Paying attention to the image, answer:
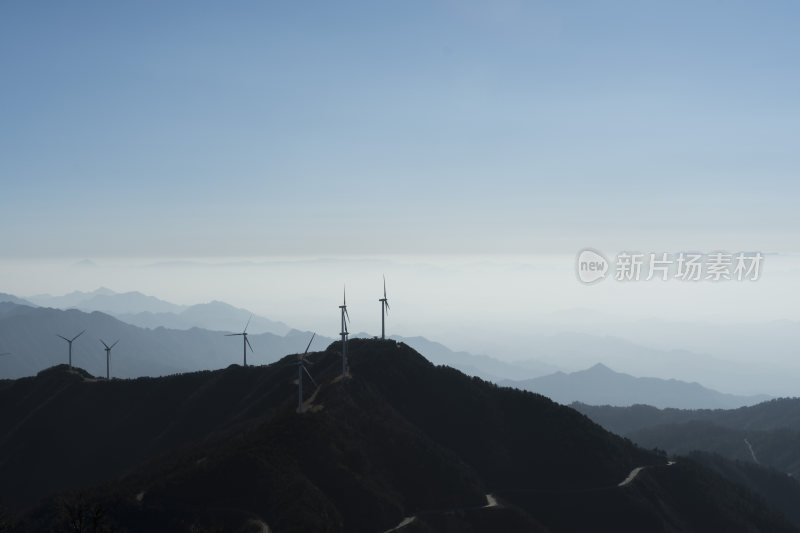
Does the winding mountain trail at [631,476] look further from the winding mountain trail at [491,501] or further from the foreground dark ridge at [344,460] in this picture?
the foreground dark ridge at [344,460]

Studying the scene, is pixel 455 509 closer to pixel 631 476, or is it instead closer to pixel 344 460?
pixel 344 460

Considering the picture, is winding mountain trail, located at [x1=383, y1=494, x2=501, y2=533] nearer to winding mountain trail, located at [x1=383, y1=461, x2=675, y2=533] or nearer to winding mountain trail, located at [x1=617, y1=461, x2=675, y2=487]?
winding mountain trail, located at [x1=383, y1=461, x2=675, y2=533]

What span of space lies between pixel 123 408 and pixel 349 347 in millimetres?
69821

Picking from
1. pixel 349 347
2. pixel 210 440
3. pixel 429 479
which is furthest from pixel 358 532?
pixel 349 347

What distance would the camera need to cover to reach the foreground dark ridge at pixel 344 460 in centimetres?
9894

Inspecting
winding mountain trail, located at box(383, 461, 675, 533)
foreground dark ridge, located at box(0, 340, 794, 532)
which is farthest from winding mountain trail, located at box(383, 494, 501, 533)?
foreground dark ridge, located at box(0, 340, 794, 532)

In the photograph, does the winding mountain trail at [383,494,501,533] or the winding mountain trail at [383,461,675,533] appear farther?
the winding mountain trail at [383,461,675,533]

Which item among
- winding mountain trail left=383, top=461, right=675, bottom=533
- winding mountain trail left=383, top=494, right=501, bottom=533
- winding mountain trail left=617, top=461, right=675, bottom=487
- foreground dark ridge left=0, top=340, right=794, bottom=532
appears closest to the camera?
foreground dark ridge left=0, top=340, right=794, bottom=532

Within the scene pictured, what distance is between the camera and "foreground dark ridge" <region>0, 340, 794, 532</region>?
325 ft

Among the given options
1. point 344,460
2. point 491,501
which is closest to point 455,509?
point 491,501

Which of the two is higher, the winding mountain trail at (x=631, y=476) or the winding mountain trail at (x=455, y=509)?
the winding mountain trail at (x=455, y=509)

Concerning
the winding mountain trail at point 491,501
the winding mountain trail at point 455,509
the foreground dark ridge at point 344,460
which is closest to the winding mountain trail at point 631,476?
the winding mountain trail at point 491,501

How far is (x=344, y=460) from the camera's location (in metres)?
112

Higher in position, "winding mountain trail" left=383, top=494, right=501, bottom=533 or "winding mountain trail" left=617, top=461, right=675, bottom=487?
"winding mountain trail" left=383, top=494, right=501, bottom=533
